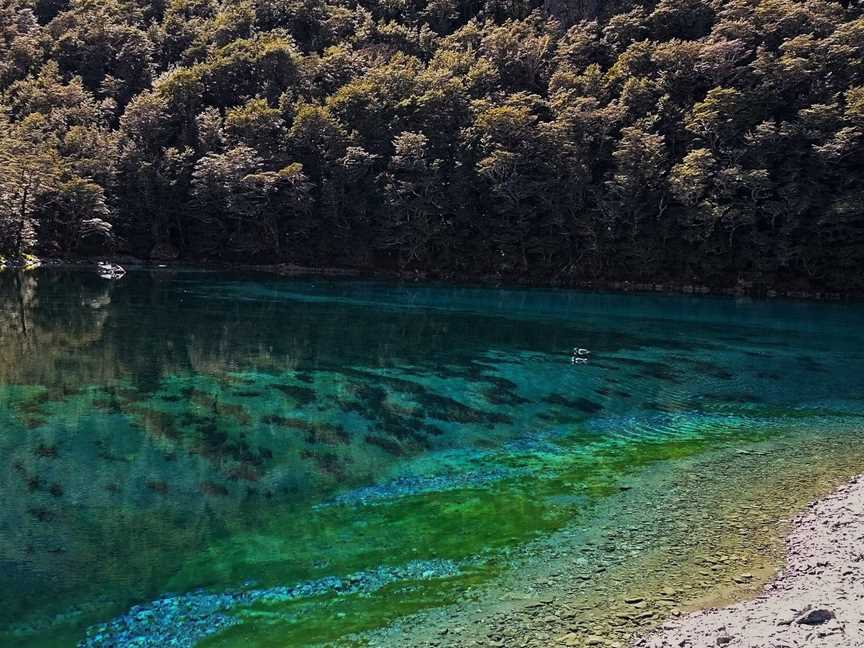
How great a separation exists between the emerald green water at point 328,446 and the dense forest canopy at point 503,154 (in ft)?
71.8

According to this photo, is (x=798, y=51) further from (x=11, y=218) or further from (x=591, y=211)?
(x=11, y=218)

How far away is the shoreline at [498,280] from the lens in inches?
2372

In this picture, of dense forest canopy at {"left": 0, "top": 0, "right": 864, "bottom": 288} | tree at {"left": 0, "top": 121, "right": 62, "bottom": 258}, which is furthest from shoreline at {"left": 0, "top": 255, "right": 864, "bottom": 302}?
tree at {"left": 0, "top": 121, "right": 62, "bottom": 258}

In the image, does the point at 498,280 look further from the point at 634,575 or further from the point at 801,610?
the point at 801,610

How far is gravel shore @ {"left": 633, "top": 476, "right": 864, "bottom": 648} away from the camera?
27.5 ft

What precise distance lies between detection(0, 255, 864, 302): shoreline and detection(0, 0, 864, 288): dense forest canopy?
1.03 meters

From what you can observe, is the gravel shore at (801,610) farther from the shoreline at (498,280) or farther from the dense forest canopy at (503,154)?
the shoreline at (498,280)

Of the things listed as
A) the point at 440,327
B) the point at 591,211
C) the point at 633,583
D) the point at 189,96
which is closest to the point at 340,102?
the point at 189,96

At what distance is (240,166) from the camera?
237 feet

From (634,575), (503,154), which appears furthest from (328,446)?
(503,154)

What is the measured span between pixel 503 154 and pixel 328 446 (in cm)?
5203

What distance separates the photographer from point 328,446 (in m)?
19.0

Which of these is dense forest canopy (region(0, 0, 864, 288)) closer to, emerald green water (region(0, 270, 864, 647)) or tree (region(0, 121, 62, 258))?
tree (region(0, 121, 62, 258))

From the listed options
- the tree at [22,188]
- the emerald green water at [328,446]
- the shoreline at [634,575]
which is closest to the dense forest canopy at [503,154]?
the tree at [22,188]
